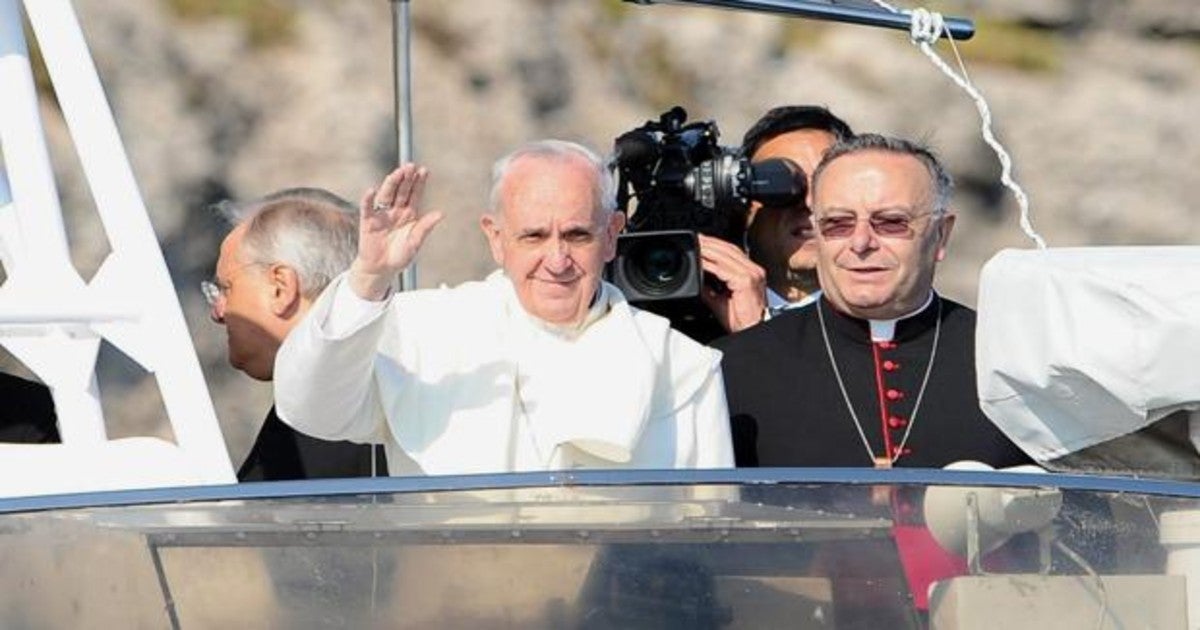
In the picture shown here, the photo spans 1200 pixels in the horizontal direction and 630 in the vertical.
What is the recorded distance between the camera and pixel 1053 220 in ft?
24.7

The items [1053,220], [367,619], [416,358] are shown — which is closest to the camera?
[367,619]

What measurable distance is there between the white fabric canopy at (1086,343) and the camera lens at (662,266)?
54.8 inches

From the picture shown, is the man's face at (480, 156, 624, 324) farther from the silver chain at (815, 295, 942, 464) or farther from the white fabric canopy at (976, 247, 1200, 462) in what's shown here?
the white fabric canopy at (976, 247, 1200, 462)

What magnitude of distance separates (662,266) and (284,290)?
67 centimetres

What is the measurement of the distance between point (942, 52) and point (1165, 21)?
71cm

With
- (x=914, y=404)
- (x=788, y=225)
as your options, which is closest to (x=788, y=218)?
(x=788, y=225)

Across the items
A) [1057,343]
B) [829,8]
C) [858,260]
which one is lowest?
[1057,343]

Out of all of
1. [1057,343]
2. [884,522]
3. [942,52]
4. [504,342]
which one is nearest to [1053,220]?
[942,52]

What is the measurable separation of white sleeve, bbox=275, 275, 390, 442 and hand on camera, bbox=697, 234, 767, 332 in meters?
1.21

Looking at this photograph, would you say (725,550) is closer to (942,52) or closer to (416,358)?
(416,358)

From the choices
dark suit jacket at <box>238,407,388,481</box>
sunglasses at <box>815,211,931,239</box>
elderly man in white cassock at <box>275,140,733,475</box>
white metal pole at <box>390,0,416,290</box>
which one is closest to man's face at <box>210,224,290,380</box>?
dark suit jacket at <box>238,407,388,481</box>

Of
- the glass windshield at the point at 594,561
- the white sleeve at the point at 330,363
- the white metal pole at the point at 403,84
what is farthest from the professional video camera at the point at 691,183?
the glass windshield at the point at 594,561

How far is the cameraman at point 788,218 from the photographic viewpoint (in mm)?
4930

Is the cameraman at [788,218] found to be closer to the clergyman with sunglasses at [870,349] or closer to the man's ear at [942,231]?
the clergyman with sunglasses at [870,349]
